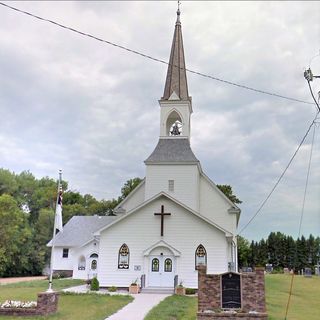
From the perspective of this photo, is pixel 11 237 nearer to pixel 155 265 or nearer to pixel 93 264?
pixel 93 264

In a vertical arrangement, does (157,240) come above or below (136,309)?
above

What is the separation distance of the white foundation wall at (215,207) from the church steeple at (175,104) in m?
4.25

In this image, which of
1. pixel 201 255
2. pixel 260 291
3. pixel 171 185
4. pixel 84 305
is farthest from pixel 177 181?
pixel 260 291

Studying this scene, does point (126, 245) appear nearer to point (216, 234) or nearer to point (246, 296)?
point (216, 234)

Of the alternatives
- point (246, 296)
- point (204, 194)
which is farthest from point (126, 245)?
point (246, 296)

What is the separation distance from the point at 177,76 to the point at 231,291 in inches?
901

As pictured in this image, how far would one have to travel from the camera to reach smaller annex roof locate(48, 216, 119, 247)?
38.7m

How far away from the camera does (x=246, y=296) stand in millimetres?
13758

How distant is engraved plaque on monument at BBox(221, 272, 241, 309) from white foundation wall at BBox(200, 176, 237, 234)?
53.0 ft

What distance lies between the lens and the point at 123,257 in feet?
83.0

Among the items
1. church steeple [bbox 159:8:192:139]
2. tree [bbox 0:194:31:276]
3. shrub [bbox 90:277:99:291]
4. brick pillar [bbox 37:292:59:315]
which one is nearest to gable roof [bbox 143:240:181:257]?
shrub [bbox 90:277:99:291]

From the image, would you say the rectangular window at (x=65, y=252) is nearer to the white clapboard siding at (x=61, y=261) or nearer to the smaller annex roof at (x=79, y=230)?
the white clapboard siding at (x=61, y=261)

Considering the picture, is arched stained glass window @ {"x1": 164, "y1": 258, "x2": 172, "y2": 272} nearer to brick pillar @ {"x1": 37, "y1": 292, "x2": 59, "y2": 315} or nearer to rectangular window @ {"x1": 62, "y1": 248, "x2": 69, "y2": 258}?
brick pillar @ {"x1": 37, "y1": 292, "x2": 59, "y2": 315}

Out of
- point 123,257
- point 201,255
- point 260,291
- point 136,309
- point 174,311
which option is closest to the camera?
point 260,291
